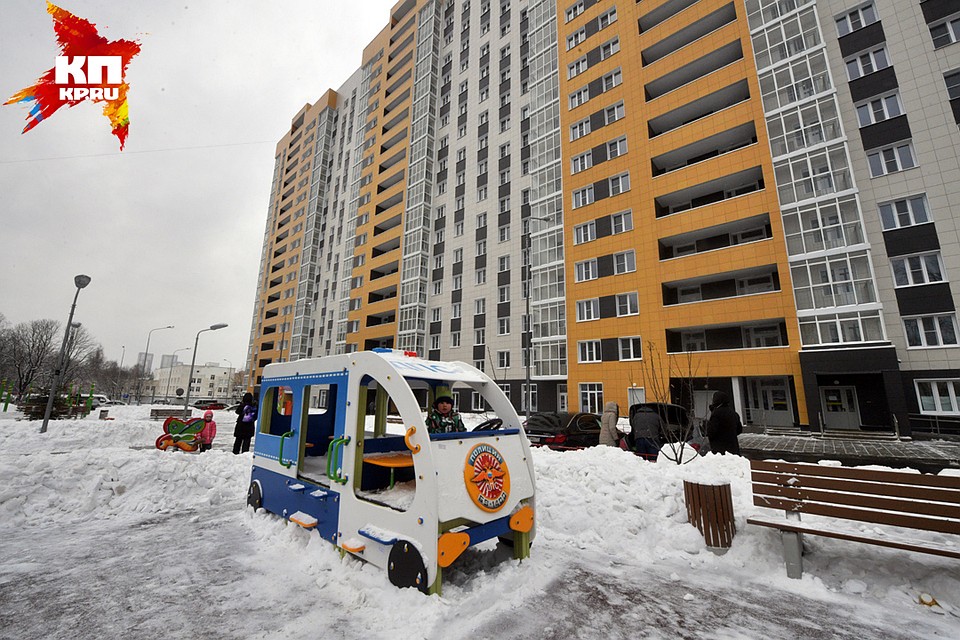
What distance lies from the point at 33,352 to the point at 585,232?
61314mm

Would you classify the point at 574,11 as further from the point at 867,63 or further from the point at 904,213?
the point at 904,213

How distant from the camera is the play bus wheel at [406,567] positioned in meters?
3.90

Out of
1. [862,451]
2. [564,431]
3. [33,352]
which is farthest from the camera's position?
[33,352]

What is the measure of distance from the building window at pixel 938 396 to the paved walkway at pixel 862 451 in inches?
80.7

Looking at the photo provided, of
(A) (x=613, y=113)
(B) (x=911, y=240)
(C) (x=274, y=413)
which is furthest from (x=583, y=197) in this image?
(C) (x=274, y=413)

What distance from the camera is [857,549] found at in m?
4.58

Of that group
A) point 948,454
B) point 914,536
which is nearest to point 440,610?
point 914,536

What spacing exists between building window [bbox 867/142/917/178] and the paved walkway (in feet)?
44.6

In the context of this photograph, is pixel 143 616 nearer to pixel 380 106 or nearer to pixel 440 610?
pixel 440 610

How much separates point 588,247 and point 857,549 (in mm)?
25513

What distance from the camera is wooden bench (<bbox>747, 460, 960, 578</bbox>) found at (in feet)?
13.4

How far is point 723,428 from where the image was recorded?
905 centimetres

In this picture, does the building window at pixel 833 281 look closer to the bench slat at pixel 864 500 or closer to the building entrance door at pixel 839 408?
the building entrance door at pixel 839 408

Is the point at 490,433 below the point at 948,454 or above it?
above
